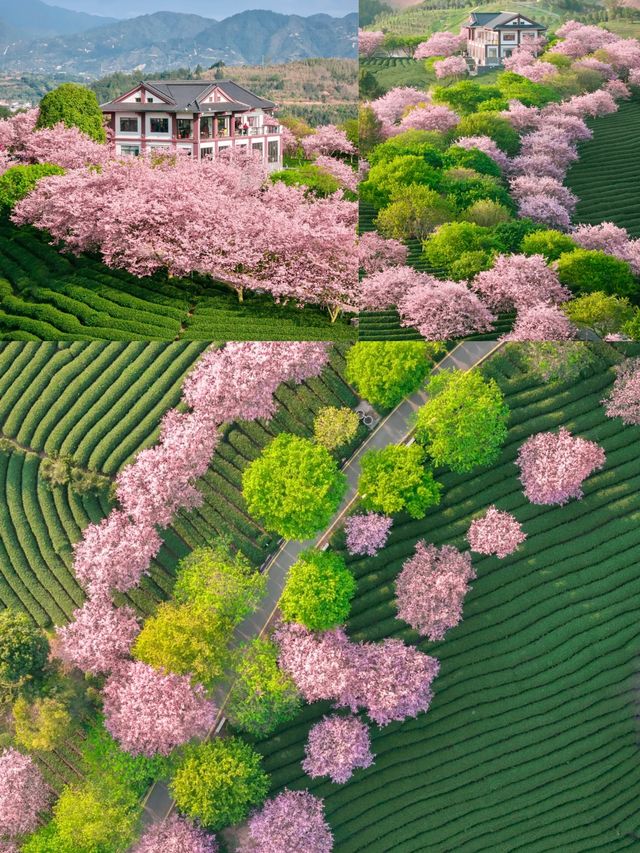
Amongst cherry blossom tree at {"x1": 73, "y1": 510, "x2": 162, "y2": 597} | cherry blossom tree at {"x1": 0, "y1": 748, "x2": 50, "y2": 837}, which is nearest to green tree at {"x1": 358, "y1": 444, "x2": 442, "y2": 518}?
cherry blossom tree at {"x1": 73, "y1": 510, "x2": 162, "y2": 597}

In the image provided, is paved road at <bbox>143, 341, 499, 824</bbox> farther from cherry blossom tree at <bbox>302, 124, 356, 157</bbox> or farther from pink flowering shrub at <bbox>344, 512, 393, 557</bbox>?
cherry blossom tree at <bbox>302, 124, 356, 157</bbox>

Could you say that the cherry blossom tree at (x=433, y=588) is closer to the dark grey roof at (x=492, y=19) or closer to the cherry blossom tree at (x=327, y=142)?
the cherry blossom tree at (x=327, y=142)

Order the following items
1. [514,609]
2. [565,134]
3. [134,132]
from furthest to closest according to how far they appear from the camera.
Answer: [514,609] → [565,134] → [134,132]

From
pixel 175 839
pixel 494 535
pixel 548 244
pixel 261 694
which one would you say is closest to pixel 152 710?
pixel 261 694

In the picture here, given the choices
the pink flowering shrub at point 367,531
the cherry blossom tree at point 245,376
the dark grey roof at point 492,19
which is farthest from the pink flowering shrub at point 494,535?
the dark grey roof at point 492,19

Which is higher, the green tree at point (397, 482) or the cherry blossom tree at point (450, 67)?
the cherry blossom tree at point (450, 67)

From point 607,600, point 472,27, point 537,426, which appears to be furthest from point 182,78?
point 607,600

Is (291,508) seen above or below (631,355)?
below

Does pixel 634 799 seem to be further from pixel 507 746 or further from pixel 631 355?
pixel 631 355
